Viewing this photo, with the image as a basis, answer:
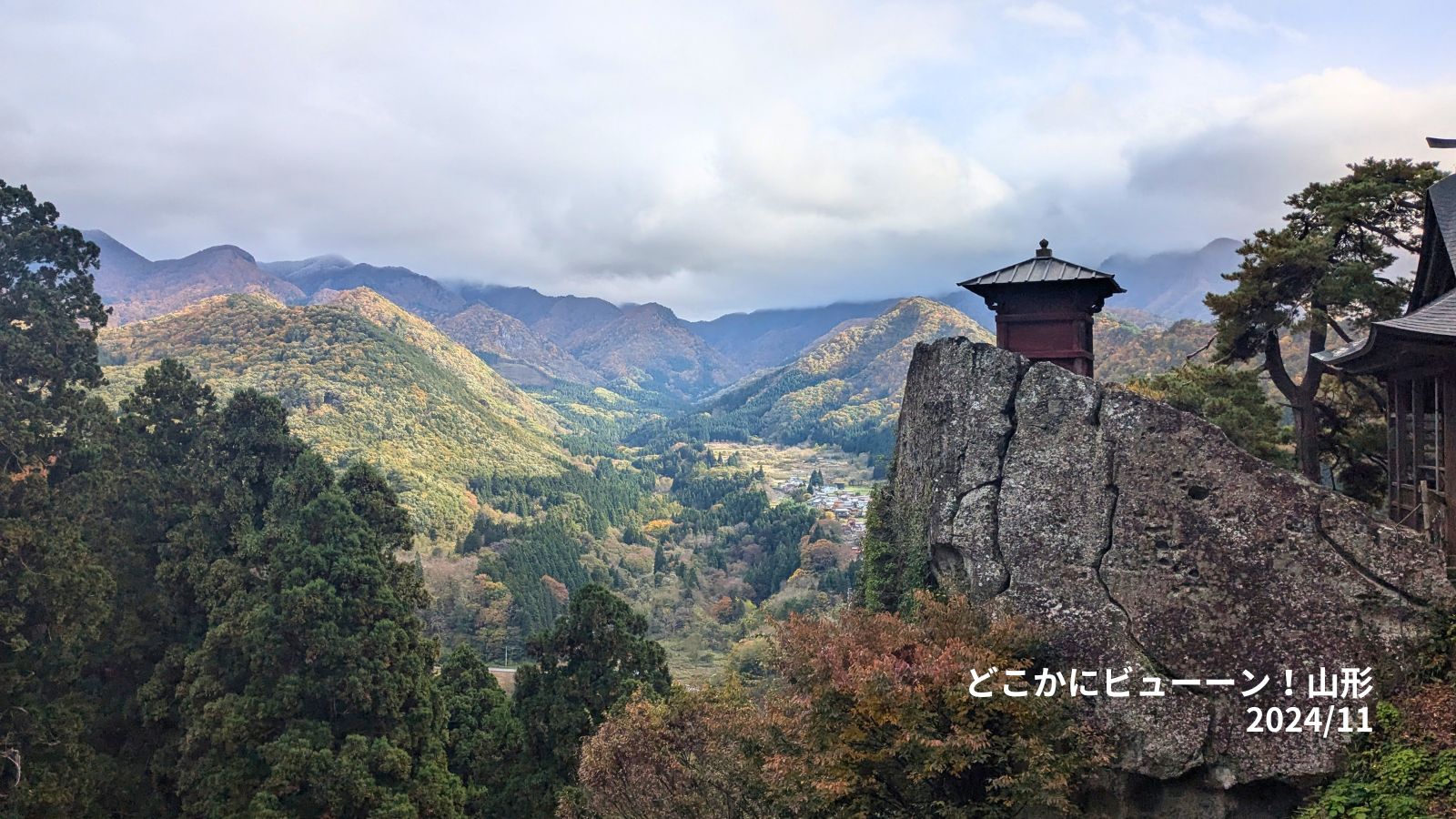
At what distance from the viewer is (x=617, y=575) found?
274 ft

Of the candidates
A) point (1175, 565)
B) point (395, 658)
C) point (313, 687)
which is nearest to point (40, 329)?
point (313, 687)

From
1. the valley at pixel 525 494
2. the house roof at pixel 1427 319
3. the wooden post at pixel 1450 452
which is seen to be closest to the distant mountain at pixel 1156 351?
the valley at pixel 525 494

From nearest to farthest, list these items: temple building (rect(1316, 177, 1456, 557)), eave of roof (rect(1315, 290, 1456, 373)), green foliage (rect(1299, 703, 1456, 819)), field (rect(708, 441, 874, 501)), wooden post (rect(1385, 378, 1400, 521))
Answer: green foliage (rect(1299, 703, 1456, 819)), eave of roof (rect(1315, 290, 1456, 373)), temple building (rect(1316, 177, 1456, 557)), wooden post (rect(1385, 378, 1400, 521)), field (rect(708, 441, 874, 501))

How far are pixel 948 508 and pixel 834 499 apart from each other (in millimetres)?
101387

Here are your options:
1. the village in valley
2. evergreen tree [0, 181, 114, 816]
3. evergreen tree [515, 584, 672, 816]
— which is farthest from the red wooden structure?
the village in valley

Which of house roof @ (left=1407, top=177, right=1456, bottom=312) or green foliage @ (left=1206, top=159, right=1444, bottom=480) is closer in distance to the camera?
house roof @ (left=1407, top=177, right=1456, bottom=312)

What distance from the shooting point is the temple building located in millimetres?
10812

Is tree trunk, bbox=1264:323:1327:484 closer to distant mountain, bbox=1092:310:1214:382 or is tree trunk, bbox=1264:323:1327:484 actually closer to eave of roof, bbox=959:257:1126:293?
eave of roof, bbox=959:257:1126:293

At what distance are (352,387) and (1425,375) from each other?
103078mm

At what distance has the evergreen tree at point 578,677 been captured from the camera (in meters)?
20.4

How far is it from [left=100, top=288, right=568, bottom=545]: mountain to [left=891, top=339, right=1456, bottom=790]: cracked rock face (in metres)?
73.5

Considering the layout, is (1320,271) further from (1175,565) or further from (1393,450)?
(1175,565)

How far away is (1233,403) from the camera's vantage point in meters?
18.3

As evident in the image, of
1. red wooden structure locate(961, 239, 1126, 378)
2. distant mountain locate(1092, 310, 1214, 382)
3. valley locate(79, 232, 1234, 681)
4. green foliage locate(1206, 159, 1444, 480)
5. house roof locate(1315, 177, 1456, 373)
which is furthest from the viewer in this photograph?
distant mountain locate(1092, 310, 1214, 382)
